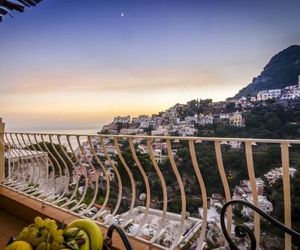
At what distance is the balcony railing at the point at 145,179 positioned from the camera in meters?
1.52

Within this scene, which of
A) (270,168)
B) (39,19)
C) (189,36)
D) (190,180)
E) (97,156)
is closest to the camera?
(270,168)

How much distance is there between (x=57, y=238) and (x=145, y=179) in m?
1.32

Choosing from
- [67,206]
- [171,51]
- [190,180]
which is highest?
[171,51]

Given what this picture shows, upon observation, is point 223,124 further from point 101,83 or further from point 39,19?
point 101,83

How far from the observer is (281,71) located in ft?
18.7

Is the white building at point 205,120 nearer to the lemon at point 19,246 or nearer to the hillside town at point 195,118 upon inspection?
the hillside town at point 195,118

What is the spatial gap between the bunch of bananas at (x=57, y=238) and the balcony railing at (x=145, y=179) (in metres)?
0.91

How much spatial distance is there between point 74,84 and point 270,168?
21.5 ft

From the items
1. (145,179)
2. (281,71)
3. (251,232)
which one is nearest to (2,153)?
(145,179)

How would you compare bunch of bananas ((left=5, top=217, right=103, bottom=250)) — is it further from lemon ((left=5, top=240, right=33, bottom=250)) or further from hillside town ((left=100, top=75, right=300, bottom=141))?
hillside town ((left=100, top=75, right=300, bottom=141))

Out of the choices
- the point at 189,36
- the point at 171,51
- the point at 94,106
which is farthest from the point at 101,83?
the point at 189,36

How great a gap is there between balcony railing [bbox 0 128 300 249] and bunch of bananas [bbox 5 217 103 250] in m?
0.91

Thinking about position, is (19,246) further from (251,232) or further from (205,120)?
(205,120)

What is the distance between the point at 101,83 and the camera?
7672 millimetres
